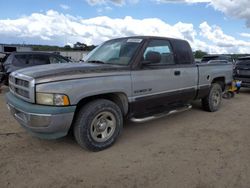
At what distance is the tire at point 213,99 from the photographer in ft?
21.0

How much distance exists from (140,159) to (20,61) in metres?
7.52

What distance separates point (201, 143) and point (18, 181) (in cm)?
304

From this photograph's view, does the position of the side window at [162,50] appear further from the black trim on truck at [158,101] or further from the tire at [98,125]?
the tire at [98,125]

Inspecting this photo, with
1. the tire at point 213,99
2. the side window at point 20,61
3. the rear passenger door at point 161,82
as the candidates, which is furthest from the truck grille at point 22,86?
the side window at point 20,61

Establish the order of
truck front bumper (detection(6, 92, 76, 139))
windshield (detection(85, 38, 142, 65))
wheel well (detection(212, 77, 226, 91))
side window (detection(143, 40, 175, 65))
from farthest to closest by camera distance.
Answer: wheel well (detection(212, 77, 226, 91)), side window (detection(143, 40, 175, 65)), windshield (detection(85, 38, 142, 65)), truck front bumper (detection(6, 92, 76, 139))

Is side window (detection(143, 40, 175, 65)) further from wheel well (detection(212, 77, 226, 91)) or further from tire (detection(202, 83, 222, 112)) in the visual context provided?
wheel well (detection(212, 77, 226, 91))

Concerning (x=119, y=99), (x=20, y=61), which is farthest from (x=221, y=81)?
(x=20, y=61)

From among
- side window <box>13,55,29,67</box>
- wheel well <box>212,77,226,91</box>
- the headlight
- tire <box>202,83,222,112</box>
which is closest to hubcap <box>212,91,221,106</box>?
tire <box>202,83,222,112</box>

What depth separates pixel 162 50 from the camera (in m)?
4.93

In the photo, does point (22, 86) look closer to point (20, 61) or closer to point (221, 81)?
point (221, 81)

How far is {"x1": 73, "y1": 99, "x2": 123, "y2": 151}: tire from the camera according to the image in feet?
11.8

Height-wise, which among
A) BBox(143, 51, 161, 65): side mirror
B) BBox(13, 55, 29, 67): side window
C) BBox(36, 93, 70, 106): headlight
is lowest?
BBox(36, 93, 70, 106): headlight

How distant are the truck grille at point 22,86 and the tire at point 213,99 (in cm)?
472

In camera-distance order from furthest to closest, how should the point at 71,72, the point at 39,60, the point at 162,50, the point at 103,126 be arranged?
the point at 39,60 < the point at 162,50 < the point at 103,126 < the point at 71,72
